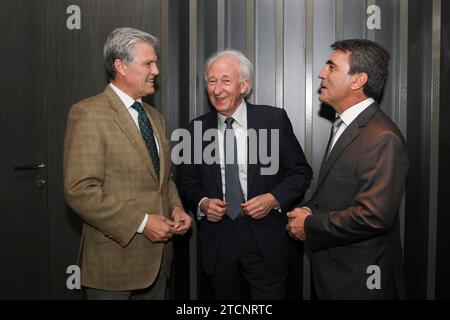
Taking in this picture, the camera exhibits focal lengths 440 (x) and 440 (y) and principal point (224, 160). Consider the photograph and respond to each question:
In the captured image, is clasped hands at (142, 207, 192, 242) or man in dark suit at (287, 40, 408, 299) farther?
clasped hands at (142, 207, 192, 242)

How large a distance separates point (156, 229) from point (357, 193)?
88 centimetres

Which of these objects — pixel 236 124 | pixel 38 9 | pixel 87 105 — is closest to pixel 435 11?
Result: pixel 236 124

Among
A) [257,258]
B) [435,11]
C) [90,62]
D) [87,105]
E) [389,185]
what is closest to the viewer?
[389,185]

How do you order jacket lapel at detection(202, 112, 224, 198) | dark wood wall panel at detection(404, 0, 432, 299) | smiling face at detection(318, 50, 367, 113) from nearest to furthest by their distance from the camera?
smiling face at detection(318, 50, 367, 113) < jacket lapel at detection(202, 112, 224, 198) < dark wood wall panel at detection(404, 0, 432, 299)

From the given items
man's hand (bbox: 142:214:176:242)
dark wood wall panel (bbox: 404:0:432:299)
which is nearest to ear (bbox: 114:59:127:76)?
man's hand (bbox: 142:214:176:242)

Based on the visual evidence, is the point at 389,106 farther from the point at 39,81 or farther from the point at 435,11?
the point at 39,81

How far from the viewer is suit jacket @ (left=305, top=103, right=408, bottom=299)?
1766 mm

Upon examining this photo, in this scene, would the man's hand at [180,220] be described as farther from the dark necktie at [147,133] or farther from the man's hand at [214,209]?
the dark necktie at [147,133]

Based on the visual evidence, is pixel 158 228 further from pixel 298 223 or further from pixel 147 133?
pixel 298 223

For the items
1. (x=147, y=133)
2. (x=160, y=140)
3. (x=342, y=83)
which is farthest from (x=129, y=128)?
(x=342, y=83)

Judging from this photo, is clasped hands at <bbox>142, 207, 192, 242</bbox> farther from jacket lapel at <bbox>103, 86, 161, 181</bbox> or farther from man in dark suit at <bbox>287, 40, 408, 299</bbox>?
man in dark suit at <bbox>287, 40, 408, 299</bbox>

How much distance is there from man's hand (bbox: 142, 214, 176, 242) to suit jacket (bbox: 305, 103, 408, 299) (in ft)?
2.07

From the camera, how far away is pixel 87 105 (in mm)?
1905

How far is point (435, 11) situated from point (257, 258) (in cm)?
186
